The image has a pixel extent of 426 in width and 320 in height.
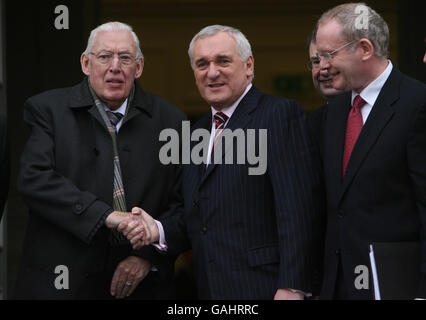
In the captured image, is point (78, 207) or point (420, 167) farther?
point (78, 207)

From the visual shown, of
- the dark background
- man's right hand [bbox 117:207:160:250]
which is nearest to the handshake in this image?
man's right hand [bbox 117:207:160:250]

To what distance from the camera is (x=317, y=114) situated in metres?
3.63

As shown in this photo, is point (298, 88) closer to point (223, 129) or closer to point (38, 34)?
point (38, 34)

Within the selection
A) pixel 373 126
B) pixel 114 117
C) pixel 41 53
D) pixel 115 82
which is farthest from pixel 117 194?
pixel 41 53

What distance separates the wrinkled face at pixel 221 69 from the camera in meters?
3.55

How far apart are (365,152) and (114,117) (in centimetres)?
123

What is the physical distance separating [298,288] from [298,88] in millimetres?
4065

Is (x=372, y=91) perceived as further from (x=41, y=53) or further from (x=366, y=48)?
(x=41, y=53)

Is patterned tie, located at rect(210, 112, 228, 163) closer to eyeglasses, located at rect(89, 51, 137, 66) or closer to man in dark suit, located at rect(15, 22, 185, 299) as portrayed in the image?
man in dark suit, located at rect(15, 22, 185, 299)

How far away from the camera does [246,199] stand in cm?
341

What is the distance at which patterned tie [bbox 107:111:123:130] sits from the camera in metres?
3.75

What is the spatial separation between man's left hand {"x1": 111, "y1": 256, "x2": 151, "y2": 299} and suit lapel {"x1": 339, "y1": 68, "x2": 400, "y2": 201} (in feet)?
3.32

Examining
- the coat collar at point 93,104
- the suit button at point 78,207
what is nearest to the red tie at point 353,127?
the coat collar at point 93,104

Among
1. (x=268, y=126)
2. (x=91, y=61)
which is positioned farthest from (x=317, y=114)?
(x=91, y=61)
